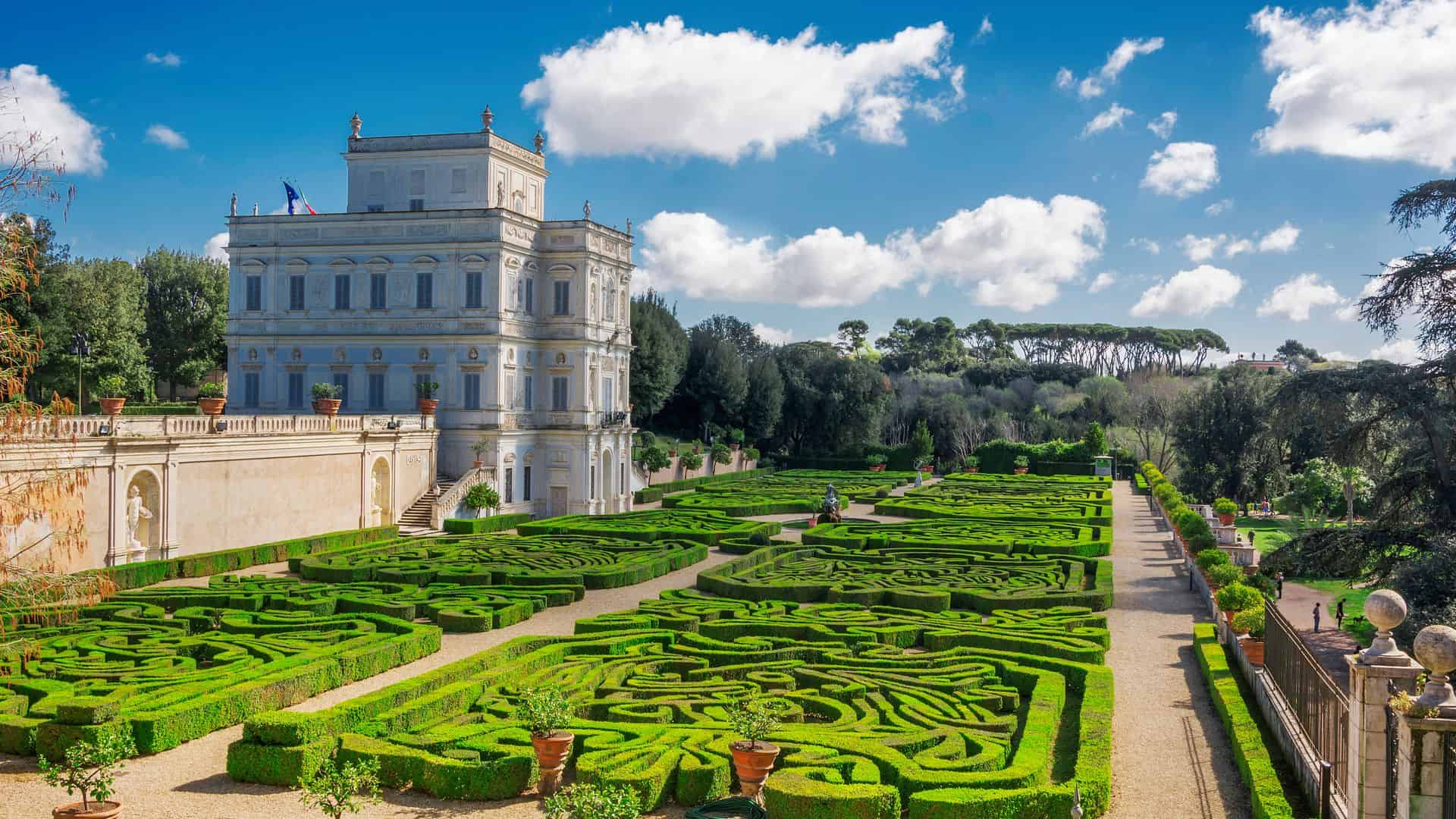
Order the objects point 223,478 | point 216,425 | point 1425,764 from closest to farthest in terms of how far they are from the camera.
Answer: point 1425,764 < point 216,425 < point 223,478

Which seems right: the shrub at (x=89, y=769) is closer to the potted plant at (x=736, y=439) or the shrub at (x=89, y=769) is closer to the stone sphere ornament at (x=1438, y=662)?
the stone sphere ornament at (x=1438, y=662)

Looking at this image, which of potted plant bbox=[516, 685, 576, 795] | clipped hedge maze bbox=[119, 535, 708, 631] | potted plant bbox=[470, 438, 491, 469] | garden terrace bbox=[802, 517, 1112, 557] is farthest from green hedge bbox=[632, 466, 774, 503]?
potted plant bbox=[516, 685, 576, 795]

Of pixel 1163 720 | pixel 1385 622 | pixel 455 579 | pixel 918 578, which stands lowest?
pixel 1163 720

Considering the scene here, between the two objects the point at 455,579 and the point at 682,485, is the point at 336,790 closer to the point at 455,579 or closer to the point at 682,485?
the point at 455,579

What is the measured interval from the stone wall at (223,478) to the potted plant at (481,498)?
2.06 metres

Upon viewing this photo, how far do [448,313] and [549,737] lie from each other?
33.0 m

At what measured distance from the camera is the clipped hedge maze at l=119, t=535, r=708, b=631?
2192 cm

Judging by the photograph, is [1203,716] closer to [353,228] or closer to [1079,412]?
[353,228]

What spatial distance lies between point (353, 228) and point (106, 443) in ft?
62.9

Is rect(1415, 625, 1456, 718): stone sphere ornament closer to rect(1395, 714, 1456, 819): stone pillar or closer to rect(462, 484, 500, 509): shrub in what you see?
rect(1395, 714, 1456, 819): stone pillar

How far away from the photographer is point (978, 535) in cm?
3334

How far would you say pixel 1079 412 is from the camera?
80.8 metres

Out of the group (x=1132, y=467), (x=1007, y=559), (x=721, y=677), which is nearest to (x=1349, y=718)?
(x=721, y=677)

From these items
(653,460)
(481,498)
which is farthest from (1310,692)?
(653,460)
